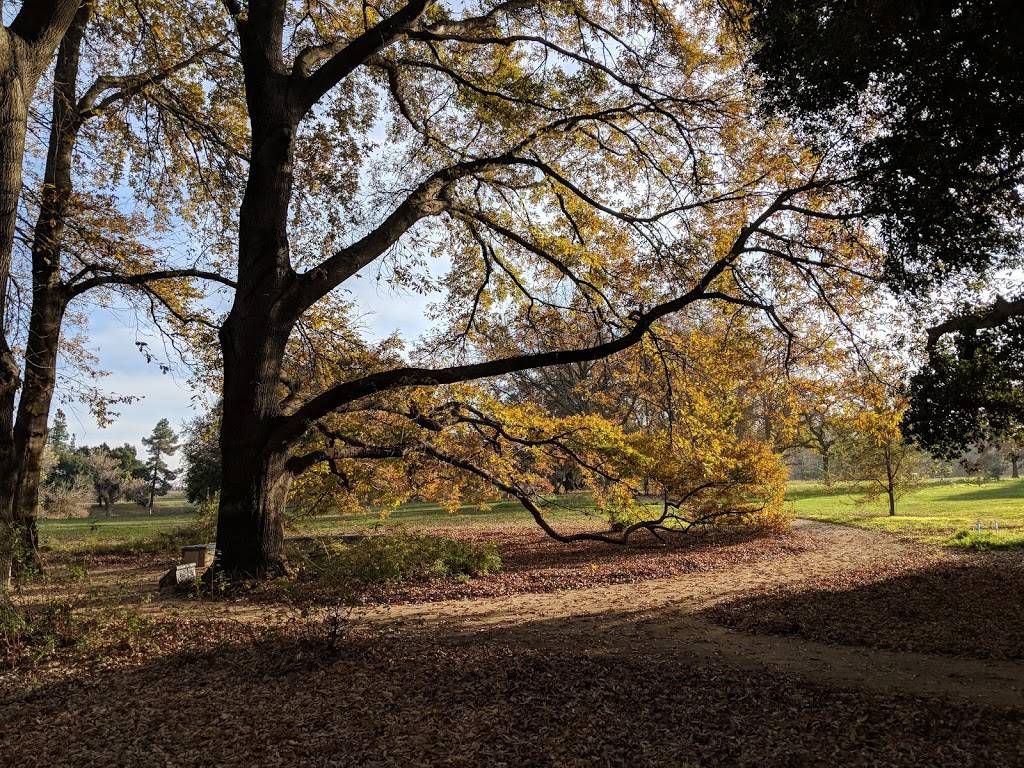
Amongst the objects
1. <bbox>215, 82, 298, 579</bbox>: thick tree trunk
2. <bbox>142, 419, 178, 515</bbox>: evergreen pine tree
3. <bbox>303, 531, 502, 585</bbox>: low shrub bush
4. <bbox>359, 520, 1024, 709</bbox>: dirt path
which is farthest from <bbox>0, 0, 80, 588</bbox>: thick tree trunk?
<bbox>142, 419, 178, 515</bbox>: evergreen pine tree

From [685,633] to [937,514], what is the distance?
21.7 m

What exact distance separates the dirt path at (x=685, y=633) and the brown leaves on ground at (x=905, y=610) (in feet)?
1.13

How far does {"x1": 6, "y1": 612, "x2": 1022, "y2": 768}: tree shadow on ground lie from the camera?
366 centimetres

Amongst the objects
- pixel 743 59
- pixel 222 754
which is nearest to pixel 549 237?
pixel 743 59

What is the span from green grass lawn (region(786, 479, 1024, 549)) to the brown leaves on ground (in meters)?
4.57

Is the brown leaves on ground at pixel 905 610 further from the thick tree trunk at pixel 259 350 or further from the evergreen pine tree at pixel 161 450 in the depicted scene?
the evergreen pine tree at pixel 161 450

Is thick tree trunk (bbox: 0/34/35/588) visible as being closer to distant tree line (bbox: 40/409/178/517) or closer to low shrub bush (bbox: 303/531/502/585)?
low shrub bush (bbox: 303/531/502/585)

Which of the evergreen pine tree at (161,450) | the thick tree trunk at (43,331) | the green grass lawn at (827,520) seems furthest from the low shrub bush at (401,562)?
the evergreen pine tree at (161,450)

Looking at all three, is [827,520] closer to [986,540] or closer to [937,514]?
[937,514]

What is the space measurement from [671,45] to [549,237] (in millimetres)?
3626

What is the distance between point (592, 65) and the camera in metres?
9.42

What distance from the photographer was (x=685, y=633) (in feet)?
22.6

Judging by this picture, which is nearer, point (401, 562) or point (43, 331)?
point (401, 562)

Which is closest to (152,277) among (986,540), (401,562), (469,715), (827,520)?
(401,562)
